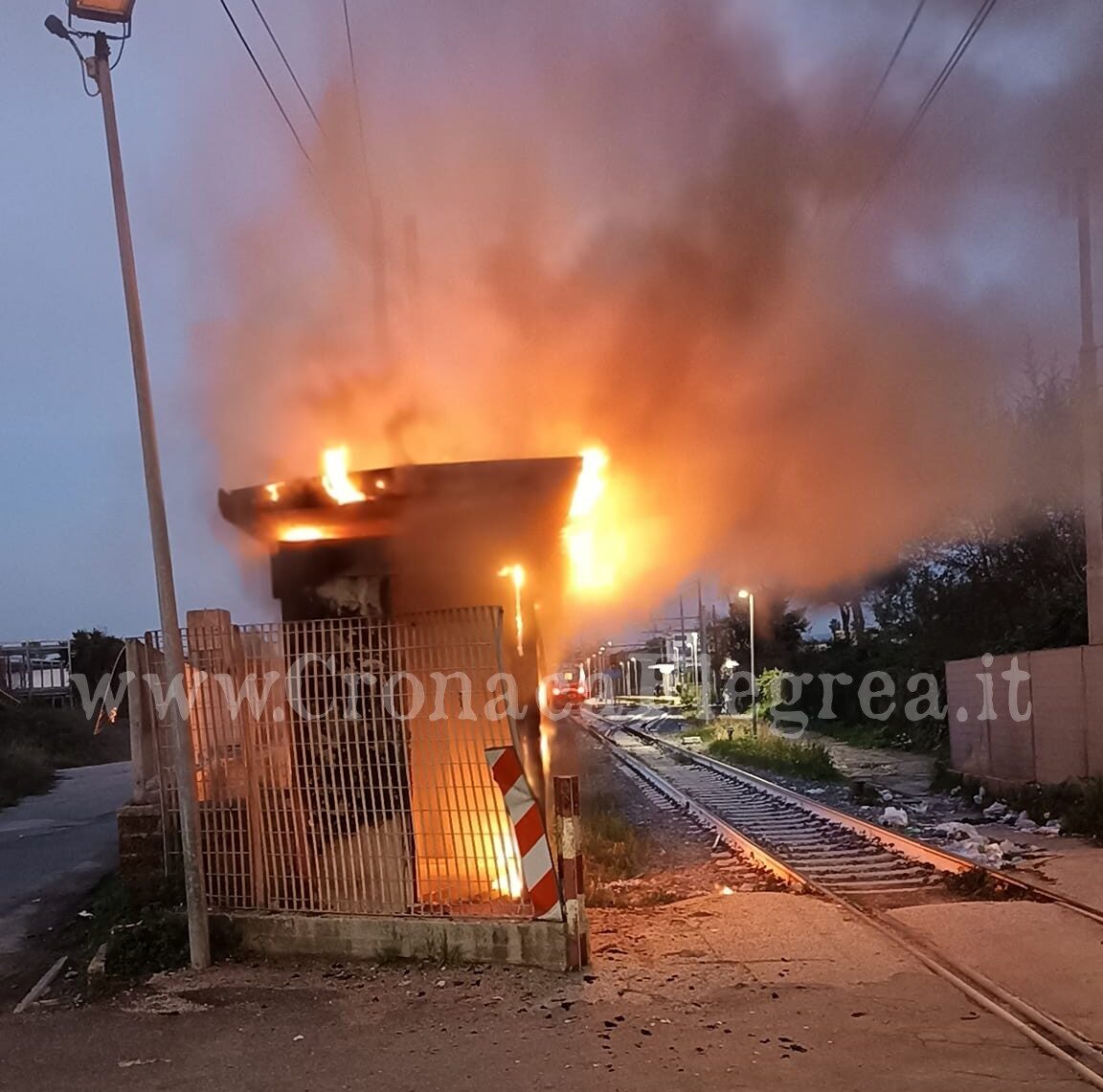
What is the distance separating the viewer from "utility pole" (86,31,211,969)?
6250 millimetres

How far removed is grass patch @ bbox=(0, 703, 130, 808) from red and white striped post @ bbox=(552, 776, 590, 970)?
1877cm

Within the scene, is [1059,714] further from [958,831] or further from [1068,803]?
[958,831]

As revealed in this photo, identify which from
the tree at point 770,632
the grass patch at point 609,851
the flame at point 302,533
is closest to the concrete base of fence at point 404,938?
the grass patch at point 609,851

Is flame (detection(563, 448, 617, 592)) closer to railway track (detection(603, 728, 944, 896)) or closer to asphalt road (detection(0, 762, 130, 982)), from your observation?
railway track (detection(603, 728, 944, 896))

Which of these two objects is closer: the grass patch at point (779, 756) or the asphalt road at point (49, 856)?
the asphalt road at point (49, 856)

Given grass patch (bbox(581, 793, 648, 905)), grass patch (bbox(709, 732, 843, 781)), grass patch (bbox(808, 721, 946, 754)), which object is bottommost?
grass patch (bbox(808, 721, 946, 754))

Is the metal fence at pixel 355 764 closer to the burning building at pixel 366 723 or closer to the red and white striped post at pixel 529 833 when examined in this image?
the burning building at pixel 366 723

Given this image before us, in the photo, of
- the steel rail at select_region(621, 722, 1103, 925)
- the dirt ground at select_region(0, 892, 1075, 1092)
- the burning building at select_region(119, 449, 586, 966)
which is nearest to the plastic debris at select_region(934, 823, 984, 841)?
the steel rail at select_region(621, 722, 1103, 925)

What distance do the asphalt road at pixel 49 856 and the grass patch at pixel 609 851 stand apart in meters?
4.21

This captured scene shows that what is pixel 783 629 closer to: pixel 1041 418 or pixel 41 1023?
pixel 1041 418

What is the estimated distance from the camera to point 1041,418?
20.0m

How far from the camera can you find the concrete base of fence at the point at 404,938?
19.4 feet

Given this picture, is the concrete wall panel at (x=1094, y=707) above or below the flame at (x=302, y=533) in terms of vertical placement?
below

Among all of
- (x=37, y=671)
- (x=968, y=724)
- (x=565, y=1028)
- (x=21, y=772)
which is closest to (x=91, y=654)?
(x=37, y=671)
